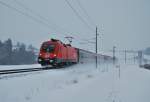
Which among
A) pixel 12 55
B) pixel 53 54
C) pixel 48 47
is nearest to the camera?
pixel 53 54

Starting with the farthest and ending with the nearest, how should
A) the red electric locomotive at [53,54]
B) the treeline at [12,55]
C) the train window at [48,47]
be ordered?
the treeline at [12,55] < the train window at [48,47] < the red electric locomotive at [53,54]

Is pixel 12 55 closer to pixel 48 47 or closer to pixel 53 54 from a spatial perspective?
pixel 48 47

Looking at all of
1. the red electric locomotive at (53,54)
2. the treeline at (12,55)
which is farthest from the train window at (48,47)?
the treeline at (12,55)

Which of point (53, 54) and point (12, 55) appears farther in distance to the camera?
point (12, 55)

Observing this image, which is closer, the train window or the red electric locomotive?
the red electric locomotive

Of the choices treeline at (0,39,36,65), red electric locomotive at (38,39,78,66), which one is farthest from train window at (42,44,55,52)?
treeline at (0,39,36,65)

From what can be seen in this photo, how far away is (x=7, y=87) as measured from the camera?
34.1 feet

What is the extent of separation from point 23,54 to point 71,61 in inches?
1947

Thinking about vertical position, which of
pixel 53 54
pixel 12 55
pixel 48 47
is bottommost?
pixel 12 55

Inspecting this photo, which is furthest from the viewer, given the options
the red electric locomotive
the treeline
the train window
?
the treeline

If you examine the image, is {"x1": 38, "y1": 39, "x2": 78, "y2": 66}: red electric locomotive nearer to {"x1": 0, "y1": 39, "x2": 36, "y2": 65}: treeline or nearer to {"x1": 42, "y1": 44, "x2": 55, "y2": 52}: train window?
{"x1": 42, "y1": 44, "x2": 55, "y2": 52}: train window

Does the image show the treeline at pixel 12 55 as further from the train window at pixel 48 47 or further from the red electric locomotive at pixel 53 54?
the red electric locomotive at pixel 53 54

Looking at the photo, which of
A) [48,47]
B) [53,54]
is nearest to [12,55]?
[48,47]

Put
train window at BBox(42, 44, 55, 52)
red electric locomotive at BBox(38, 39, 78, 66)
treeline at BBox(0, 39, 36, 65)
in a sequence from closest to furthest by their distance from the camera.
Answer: red electric locomotive at BBox(38, 39, 78, 66) < train window at BBox(42, 44, 55, 52) < treeline at BBox(0, 39, 36, 65)
